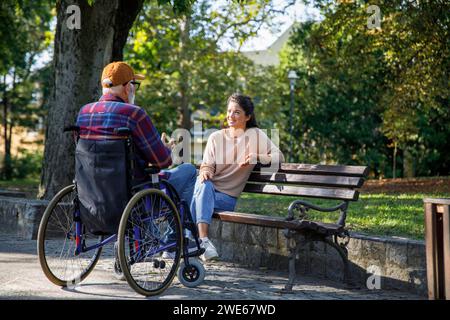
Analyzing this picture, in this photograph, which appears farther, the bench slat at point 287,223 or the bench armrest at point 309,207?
the bench armrest at point 309,207

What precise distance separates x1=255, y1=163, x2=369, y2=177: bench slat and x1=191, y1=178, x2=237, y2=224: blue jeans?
56cm

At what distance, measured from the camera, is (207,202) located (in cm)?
646

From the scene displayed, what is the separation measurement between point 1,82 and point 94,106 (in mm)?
24471

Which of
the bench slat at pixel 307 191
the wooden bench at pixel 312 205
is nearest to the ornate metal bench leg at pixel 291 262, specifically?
the wooden bench at pixel 312 205

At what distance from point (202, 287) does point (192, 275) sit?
0.42 feet

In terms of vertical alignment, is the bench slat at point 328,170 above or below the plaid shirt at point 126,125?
below

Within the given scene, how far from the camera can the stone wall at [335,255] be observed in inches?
227

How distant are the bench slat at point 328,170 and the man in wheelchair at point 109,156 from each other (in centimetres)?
139

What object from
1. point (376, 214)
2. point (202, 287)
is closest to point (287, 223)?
point (202, 287)

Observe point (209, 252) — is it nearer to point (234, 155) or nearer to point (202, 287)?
point (202, 287)

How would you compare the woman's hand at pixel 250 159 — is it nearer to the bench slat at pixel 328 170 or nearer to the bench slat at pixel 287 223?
the bench slat at pixel 328 170

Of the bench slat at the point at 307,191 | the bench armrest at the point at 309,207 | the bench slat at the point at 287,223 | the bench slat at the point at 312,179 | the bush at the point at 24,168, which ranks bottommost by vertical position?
the bench slat at the point at 287,223

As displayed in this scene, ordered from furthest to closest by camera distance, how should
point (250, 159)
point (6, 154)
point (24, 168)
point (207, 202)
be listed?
point (6, 154), point (24, 168), point (250, 159), point (207, 202)

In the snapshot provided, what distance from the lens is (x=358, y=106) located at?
26484 mm
